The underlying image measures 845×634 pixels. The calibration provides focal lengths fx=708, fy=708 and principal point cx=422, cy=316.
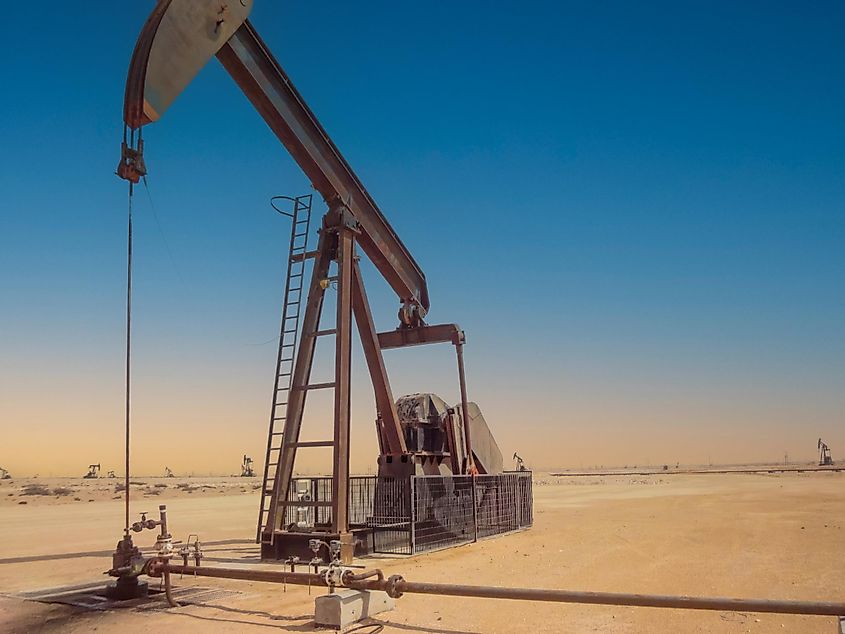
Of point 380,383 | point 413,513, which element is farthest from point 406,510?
point 380,383

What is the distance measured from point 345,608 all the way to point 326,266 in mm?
6589

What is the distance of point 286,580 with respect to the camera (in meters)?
6.68

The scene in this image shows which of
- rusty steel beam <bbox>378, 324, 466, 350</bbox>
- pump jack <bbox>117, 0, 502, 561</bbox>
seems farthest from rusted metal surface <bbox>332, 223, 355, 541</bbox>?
rusty steel beam <bbox>378, 324, 466, 350</bbox>

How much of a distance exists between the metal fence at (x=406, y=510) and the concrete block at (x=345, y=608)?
4.80 meters

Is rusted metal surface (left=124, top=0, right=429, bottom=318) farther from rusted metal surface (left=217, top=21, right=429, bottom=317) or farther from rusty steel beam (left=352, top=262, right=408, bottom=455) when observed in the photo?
rusty steel beam (left=352, top=262, right=408, bottom=455)

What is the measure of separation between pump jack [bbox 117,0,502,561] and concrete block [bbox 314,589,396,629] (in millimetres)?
3533

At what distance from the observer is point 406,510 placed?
38.8ft

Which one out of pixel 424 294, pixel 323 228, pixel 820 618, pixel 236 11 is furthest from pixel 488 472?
pixel 236 11

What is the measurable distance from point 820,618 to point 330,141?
901cm

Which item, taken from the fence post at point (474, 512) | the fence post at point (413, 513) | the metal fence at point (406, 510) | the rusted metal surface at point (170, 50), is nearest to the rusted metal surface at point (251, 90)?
the rusted metal surface at point (170, 50)

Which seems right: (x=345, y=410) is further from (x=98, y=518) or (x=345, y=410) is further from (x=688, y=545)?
(x=98, y=518)

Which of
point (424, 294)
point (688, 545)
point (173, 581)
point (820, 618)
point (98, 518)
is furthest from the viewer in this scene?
point (98, 518)

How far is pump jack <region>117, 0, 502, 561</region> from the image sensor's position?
8.09 m

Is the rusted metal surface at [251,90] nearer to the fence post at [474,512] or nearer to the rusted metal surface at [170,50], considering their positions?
the rusted metal surface at [170,50]
